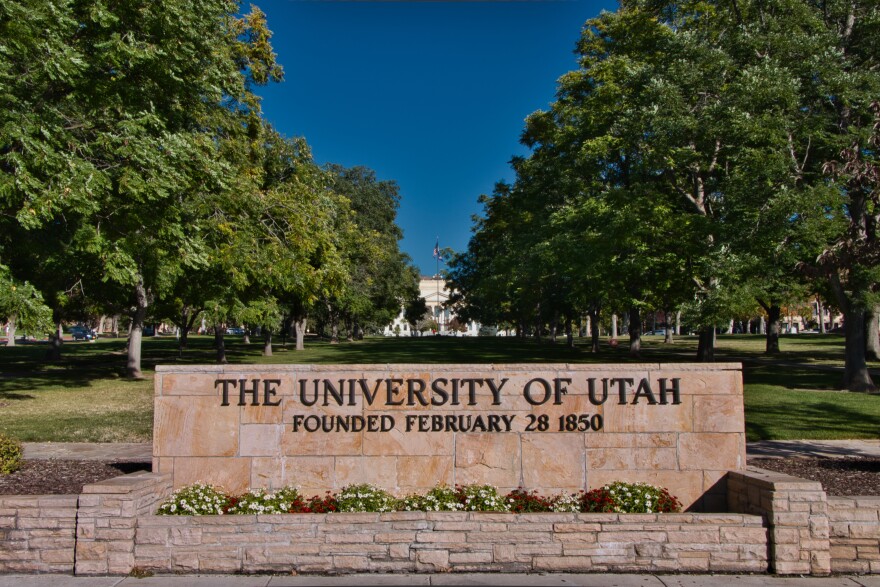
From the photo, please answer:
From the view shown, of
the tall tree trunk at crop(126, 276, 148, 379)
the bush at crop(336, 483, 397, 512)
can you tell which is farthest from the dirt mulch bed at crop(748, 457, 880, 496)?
the tall tree trunk at crop(126, 276, 148, 379)

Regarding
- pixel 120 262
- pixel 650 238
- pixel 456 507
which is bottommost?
pixel 456 507

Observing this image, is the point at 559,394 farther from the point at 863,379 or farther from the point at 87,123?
the point at 863,379

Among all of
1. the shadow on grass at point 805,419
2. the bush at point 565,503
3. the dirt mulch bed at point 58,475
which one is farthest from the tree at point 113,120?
the shadow on grass at point 805,419

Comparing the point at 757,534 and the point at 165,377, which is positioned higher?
the point at 165,377

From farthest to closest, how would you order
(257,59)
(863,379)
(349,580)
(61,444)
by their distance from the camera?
(257,59) → (863,379) → (61,444) → (349,580)

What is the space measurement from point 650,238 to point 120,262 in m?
15.1

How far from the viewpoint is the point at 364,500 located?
7.13 m

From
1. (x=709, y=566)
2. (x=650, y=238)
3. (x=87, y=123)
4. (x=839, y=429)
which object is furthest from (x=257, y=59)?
(x=709, y=566)

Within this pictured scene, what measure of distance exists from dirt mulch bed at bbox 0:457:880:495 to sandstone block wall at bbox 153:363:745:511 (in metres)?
1.74

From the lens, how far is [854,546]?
641 cm

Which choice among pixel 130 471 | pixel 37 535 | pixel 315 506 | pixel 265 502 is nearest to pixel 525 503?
pixel 315 506

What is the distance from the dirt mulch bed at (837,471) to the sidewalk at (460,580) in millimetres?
2289

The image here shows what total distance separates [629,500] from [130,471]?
6622 mm

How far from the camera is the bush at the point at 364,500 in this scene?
23.1 feet
